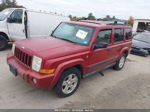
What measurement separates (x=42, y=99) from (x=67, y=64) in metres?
1.09

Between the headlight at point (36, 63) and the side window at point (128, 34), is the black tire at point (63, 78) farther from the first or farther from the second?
the side window at point (128, 34)

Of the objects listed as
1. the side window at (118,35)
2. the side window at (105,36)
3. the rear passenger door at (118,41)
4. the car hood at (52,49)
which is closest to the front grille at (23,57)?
the car hood at (52,49)

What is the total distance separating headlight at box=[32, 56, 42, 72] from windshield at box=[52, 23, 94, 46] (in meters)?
1.24

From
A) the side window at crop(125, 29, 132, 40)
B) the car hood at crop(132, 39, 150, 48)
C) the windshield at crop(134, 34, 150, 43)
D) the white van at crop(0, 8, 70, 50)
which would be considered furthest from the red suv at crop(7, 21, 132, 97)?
the windshield at crop(134, 34, 150, 43)

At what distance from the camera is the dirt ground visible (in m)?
3.09

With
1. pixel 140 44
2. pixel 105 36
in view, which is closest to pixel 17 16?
pixel 105 36

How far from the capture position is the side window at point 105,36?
149 inches

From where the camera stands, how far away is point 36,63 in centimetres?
277

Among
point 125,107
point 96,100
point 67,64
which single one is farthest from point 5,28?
point 125,107

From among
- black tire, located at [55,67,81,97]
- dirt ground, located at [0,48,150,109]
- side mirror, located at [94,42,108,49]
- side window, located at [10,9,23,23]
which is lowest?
dirt ground, located at [0,48,150,109]

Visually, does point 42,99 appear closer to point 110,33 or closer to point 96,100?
point 96,100

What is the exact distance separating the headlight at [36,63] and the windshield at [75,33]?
4.05 feet

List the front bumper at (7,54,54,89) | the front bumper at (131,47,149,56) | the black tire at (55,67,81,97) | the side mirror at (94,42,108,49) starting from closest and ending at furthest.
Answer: the front bumper at (7,54,54,89), the black tire at (55,67,81,97), the side mirror at (94,42,108,49), the front bumper at (131,47,149,56)

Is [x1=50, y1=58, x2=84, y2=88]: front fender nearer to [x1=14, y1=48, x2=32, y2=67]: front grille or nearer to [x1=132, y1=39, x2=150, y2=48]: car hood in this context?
[x1=14, y1=48, x2=32, y2=67]: front grille
